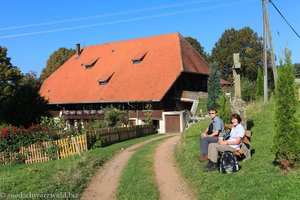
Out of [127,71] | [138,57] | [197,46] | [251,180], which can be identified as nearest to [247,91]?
[138,57]

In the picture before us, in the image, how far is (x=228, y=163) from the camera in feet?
29.7

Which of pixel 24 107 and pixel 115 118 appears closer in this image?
pixel 24 107

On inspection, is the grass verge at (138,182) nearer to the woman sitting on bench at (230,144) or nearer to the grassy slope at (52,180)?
the grassy slope at (52,180)

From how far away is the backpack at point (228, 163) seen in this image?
8969mm

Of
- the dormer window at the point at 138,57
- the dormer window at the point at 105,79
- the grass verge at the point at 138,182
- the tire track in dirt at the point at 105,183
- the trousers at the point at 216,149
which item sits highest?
the dormer window at the point at 138,57

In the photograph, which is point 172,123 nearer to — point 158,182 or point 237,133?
point 158,182

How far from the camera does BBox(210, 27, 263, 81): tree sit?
52.8m

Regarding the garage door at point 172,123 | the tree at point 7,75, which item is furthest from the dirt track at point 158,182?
the tree at point 7,75

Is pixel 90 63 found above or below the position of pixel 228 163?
above

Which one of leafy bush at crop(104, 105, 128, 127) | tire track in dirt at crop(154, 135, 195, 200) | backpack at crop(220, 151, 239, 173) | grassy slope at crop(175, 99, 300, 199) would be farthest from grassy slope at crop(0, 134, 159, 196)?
leafy bush at crop(104, 105, 128, 127)

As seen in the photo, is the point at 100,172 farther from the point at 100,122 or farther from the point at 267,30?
the point at 100,122

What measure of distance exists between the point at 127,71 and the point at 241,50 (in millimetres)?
21550

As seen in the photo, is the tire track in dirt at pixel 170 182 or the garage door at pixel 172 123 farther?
the garage door at pixel 172 123

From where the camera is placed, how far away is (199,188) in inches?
339
